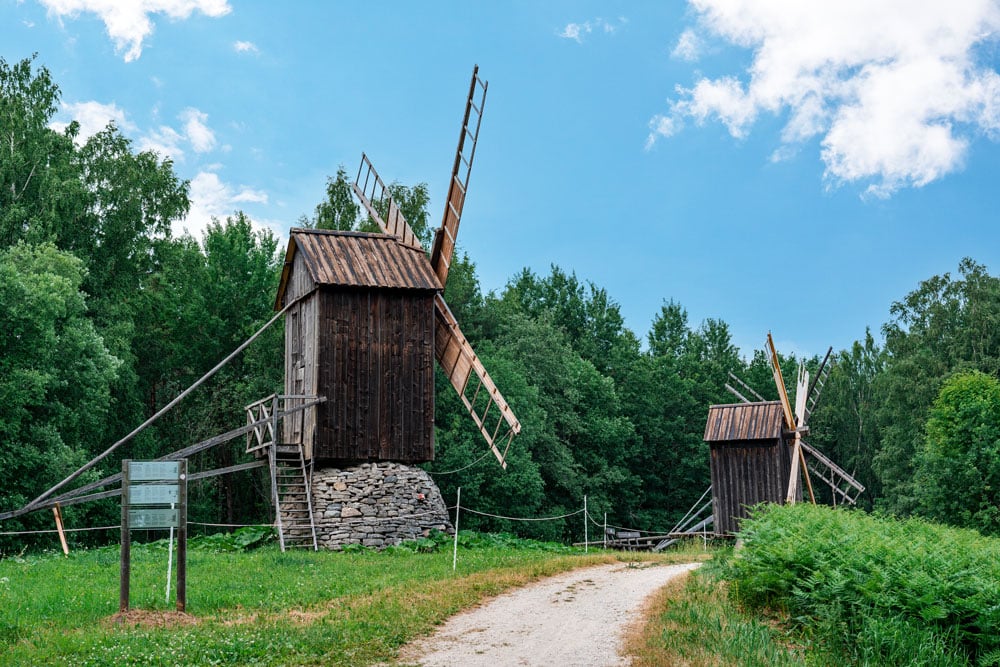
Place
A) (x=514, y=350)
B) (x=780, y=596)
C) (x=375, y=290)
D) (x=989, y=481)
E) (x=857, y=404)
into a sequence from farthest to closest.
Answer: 1. (x=857, y=404)
2. (x=514, y=350)
3. (x=989, y=481)
4. (x=375, y=290)
5. (x=780, y=596)

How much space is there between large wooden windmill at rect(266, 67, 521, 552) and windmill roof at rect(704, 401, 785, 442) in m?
13.3

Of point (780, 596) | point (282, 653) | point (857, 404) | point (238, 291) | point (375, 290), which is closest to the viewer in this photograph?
point (282, 653)

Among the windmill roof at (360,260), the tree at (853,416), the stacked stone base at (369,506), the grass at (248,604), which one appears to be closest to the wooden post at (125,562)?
the grass at (248,604)

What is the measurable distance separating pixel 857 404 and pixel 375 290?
41200 mm

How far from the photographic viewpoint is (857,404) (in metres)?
57.1

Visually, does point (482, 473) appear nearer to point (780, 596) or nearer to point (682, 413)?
point (682, 413)

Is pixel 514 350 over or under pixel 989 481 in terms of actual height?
over

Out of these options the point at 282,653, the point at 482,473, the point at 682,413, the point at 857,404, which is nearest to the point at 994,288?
the point at 857,404

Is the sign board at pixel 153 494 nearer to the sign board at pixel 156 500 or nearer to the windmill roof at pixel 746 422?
the sign board at pixel 156 500

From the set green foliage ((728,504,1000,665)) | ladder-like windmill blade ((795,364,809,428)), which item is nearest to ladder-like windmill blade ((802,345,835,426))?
ladder-like windmill blade ((795,364,809,428))

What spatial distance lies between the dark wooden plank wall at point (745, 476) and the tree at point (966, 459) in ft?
23.8

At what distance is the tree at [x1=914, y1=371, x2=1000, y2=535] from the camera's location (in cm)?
3597

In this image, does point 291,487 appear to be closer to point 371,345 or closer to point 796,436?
point 371,345

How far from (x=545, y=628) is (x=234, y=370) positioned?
29.6 metres
